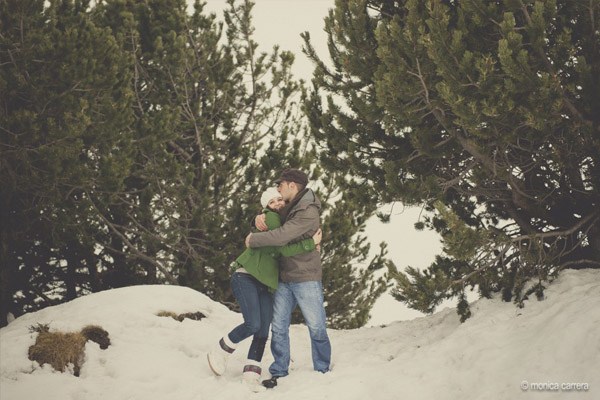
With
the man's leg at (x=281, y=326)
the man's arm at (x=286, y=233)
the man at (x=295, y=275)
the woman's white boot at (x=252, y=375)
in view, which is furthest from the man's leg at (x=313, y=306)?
the woman's white boot at (x=252, y=375)

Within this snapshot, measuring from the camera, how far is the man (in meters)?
5.09

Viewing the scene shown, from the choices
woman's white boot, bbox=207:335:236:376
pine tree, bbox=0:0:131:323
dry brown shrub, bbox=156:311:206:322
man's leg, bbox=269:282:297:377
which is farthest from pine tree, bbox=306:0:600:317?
pine tree, bbox=0:0:131:323

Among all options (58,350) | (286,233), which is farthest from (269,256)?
(58,350)

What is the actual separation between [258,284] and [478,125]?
2532mm

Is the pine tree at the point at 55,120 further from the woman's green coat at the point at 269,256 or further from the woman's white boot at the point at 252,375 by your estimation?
the woman's white boot at the point at 252,375

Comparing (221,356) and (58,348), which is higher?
(58,348)

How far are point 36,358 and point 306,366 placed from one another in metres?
2.56

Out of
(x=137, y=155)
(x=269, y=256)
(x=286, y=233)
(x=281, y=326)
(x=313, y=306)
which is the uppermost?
(x=137, y=155)

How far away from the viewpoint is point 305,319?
5195 millimetres

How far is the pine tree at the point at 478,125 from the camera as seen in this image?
5.20 metres

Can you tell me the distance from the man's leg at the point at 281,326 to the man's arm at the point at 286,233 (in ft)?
1.66

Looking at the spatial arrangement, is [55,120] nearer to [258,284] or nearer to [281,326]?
[258,284]

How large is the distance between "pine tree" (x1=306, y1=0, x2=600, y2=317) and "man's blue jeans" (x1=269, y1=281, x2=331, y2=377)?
2.92 feet

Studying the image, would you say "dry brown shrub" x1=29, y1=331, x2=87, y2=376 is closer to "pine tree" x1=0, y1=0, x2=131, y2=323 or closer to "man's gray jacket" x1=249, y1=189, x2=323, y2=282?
"man's gray jacket" x1=249, y1=189, x2=323, y2=282
